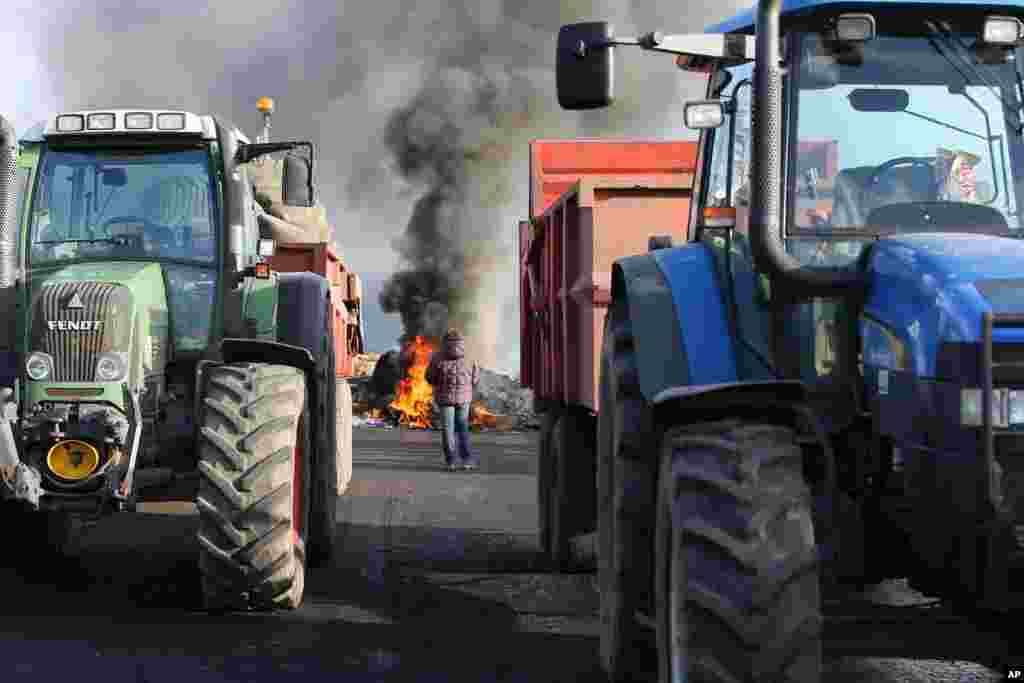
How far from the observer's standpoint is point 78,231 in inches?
385

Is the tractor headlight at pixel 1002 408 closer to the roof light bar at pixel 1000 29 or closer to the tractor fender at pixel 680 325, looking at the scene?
the tractor fender at pixel 680 325

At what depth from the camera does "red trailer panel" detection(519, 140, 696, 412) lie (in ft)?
31.4

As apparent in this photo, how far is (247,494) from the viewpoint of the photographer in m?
8.21

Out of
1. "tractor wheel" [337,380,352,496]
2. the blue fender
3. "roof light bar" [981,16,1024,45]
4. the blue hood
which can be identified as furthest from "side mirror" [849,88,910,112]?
"tractor wheel" [337,380,352,496]

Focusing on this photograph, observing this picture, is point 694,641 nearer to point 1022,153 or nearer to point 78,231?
point 1022,153

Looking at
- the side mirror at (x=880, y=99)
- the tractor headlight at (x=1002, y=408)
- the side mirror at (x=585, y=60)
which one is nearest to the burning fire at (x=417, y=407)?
the side mirror at (x=880, y=99)

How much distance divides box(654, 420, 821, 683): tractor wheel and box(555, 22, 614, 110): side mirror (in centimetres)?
128

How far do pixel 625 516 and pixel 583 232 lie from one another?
11.9 feet

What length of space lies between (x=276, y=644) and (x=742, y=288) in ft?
10.1

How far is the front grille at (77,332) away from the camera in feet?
29.7

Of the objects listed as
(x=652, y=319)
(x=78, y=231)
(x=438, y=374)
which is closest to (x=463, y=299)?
(x=438, y=374)

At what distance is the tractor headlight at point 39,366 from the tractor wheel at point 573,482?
3.05m

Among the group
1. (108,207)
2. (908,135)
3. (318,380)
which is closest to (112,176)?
(108,207)

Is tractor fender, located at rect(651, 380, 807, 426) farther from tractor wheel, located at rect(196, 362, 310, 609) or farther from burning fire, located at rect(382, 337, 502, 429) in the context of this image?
burning fire, located at rect(382, 337, 502, 429)
